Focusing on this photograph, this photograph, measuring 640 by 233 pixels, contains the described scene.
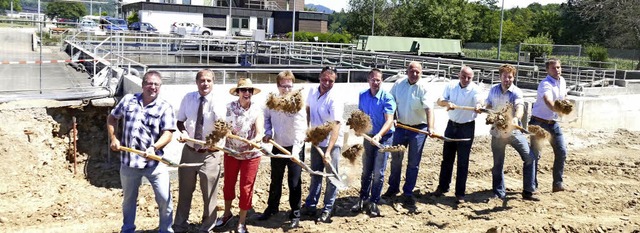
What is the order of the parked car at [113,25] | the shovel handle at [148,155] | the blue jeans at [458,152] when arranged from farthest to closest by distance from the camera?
the parked car at [113,25] < the blue jeans at [458,152] < the shovel handle at [148,155]

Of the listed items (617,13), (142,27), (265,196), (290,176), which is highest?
(617,13)

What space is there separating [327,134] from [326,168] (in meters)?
0.50

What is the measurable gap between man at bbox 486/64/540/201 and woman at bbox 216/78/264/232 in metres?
3.15

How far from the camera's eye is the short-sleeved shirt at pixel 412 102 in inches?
285

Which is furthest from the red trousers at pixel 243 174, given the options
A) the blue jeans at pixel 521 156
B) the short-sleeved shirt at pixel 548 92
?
the short-sleeved shirt at pixel 548 92

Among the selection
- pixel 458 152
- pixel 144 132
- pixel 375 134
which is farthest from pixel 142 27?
pixel 144 132

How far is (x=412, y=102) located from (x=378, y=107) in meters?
0.56

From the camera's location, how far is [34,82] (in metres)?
11.8

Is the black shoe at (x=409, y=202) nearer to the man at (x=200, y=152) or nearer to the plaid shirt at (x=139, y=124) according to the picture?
the man at (x=200, y=152)

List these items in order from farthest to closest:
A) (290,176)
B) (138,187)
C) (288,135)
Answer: (290,176) → (288,135) → (138,187)

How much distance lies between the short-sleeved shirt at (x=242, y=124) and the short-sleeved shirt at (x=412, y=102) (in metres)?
1.97

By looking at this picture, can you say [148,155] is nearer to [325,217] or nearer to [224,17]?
[325,217]

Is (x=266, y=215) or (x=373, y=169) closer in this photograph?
(x=266, y=215)

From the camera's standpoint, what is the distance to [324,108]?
21.2ft
